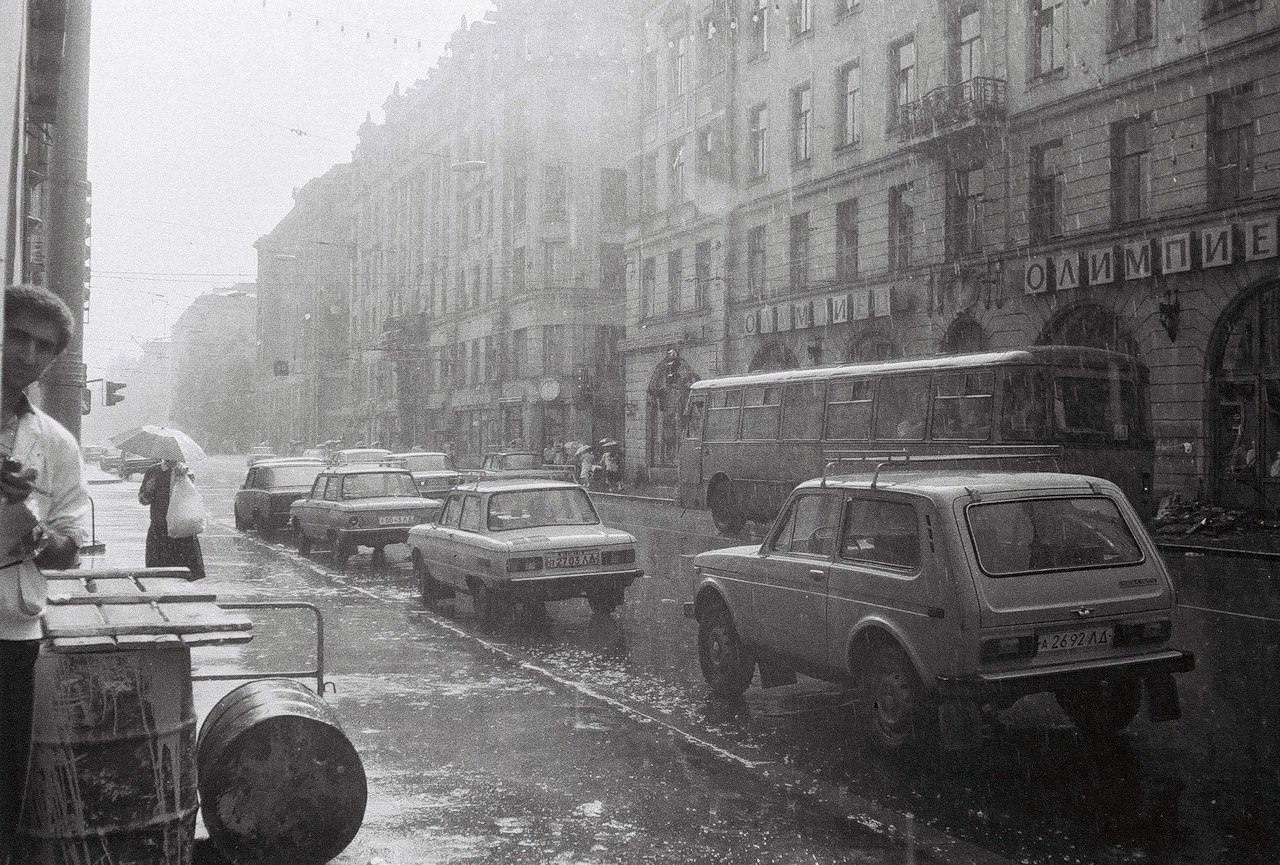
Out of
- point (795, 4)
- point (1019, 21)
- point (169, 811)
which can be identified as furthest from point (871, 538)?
point (795, 4)

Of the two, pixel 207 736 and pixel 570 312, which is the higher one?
pixel 570 312

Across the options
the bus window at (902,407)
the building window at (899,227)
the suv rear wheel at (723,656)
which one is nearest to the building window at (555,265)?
the building window at (899,227)

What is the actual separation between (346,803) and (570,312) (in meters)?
50.1

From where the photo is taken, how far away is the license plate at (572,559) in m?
11.6

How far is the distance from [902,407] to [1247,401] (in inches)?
332

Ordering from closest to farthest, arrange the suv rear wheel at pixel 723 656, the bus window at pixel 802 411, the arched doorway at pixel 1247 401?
the suv rear wheel at pixel 723 656
the bus window at pixel 802 411
the arched doorway at pixel 1247 401

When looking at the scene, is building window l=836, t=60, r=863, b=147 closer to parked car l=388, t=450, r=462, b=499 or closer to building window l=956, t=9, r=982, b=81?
building window l=956, t=9, r=982, b=81

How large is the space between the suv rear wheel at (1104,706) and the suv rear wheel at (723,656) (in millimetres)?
2178

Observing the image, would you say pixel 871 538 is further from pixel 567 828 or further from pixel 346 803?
pixel 346 803

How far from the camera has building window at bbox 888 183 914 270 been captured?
31172 mm

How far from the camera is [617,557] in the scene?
470 inches

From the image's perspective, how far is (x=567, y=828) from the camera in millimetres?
5543

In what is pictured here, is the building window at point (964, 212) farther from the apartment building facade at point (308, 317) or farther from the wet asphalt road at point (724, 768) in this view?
the apartment building facade at point (308, 317)

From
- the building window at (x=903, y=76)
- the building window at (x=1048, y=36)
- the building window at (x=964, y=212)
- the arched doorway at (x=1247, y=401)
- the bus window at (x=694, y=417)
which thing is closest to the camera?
the arched doorway at (x=1247, y=401)
